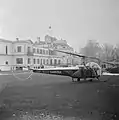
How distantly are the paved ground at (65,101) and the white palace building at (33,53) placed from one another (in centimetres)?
52

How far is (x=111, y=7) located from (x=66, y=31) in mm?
973

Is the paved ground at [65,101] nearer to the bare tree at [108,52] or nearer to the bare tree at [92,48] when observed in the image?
the bare tree at [108,52]

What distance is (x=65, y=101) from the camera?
2771mm

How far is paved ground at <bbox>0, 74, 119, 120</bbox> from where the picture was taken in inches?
89.7

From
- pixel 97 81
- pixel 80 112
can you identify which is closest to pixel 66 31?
pixel 97 81

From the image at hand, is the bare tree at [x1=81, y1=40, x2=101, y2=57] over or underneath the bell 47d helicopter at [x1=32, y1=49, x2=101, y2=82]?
over

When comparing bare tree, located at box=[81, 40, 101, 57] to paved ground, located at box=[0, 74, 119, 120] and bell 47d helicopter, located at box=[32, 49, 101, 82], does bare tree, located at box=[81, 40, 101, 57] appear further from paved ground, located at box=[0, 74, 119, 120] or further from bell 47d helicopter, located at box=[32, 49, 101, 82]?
paved ground, located at box=[0, 74, 119, 120]

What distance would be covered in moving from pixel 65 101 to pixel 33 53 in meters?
1.28

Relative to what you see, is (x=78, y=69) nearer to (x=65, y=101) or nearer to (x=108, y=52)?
(x=108, y=52)

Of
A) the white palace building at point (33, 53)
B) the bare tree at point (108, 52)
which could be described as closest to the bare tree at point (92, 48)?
the bare tree at point (108, 52)

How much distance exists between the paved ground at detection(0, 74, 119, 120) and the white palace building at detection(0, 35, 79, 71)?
52cm

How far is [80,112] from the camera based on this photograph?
2.30 metres

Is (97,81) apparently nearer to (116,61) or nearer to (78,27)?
(116,61)

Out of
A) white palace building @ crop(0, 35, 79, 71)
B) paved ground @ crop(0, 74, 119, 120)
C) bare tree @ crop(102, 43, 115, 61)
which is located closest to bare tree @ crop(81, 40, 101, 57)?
bare tree @ crop(102, 43, 115, 61)
